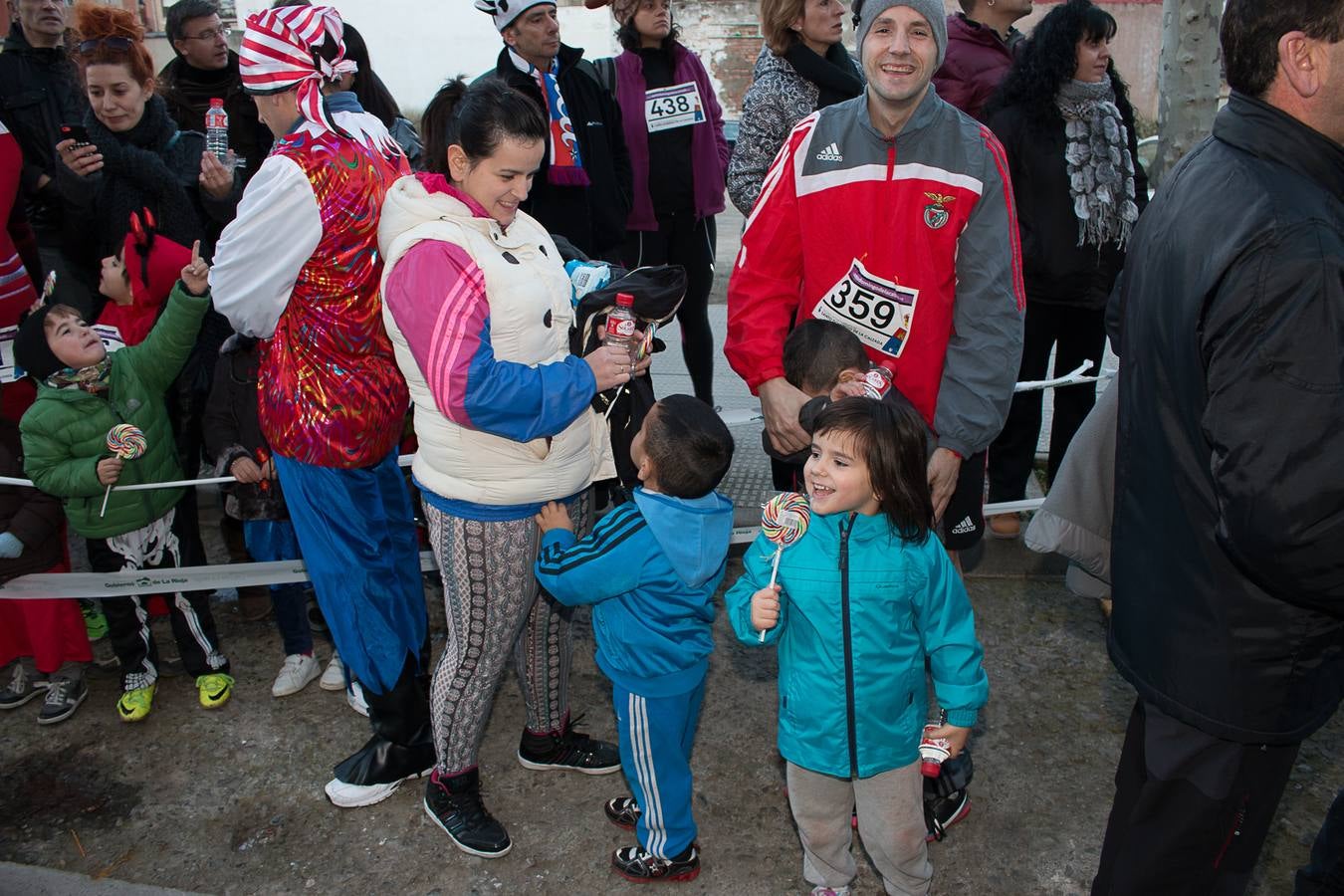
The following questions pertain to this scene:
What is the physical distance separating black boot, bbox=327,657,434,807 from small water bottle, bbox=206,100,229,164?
219 centimetres

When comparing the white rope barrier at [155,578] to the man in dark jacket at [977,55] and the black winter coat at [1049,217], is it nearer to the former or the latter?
the black winter coat at [1049,217]

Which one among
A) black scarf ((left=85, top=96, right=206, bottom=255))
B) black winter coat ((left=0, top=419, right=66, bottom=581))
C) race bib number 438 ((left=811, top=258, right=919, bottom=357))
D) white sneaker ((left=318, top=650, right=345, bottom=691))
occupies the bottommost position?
white sneaker ((left=318, top=650, right=345, bottom=691))

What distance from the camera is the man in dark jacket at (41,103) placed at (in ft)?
15.9

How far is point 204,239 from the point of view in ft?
15.1

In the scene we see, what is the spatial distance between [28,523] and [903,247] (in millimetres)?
3126

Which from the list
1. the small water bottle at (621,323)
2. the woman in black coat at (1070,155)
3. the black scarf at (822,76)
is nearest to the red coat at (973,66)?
the woman in black coat at (1070,155)

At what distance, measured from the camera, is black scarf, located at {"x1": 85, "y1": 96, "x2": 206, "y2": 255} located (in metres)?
4.28

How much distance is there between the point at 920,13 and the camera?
2812mm

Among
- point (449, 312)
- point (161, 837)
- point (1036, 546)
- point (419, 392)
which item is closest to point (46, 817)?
point (161, 837)

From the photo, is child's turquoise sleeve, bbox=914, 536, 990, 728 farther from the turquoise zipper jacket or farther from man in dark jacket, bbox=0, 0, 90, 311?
man in dark jacket, bbox=0, 0, 90, 311

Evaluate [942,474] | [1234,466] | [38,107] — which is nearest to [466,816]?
[942,474]

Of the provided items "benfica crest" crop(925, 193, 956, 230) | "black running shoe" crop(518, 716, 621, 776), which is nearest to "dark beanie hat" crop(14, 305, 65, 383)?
"black running shoe" crop(518, 716, 621, 776)

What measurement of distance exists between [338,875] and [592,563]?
1.24 m

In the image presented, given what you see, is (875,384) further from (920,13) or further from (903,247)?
(920,13)
